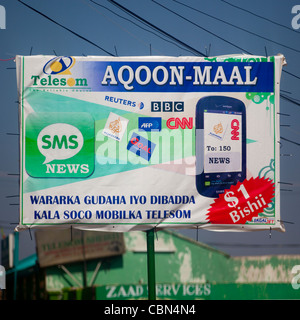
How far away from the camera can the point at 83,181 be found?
26.3 ft

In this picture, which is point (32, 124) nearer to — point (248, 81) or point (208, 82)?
point (208, 82)

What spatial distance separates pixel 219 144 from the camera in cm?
809

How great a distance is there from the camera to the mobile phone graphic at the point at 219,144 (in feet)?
26.4

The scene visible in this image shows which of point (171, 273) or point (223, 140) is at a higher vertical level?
point (223, 140)

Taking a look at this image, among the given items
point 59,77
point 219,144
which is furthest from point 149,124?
point 59,77

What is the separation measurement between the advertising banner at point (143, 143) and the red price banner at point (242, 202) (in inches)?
0.5

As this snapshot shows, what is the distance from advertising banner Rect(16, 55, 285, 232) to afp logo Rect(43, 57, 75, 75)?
1cm

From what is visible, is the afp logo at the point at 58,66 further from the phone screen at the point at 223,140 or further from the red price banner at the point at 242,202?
the red price banner at the point at 242,202

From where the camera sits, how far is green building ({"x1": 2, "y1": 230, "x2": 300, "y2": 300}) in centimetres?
1573

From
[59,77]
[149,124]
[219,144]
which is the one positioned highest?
[59,77]

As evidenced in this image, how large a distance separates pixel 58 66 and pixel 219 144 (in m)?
2.37

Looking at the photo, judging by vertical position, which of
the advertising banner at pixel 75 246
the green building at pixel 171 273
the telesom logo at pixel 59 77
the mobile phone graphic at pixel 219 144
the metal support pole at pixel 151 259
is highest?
the telesom logo at pixel 59 77

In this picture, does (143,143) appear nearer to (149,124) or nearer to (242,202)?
(149,124)

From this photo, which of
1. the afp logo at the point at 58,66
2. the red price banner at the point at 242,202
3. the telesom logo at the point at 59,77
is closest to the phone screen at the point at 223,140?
the red price banner at the point at 242,202
